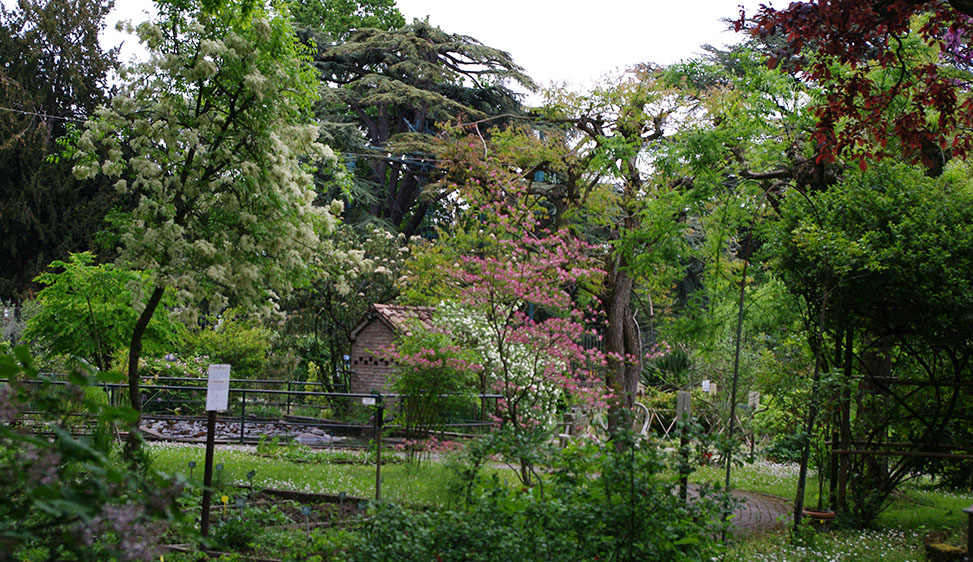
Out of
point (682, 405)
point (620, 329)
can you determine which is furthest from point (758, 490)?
point (682, 405)

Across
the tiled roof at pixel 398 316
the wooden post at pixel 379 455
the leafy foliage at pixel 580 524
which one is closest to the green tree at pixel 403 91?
the tiled roof at pixel 398 316

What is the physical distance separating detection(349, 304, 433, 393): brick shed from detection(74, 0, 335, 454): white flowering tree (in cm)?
838

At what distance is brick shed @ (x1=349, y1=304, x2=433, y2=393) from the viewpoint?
16.0m

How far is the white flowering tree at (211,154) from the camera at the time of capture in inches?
272

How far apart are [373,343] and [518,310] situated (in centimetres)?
565

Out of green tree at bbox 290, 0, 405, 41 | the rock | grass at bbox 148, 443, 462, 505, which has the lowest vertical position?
the rock

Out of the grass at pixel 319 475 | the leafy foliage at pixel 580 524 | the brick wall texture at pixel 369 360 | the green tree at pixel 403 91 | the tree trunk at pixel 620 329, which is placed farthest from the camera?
the green tree at pixel 403 91

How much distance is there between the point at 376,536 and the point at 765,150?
758 cm

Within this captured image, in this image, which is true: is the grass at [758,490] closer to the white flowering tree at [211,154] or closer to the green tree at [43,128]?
the white flowering tree at [211,154]

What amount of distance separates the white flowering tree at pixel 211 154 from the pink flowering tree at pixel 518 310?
8.13 feet

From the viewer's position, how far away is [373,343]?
1666cm

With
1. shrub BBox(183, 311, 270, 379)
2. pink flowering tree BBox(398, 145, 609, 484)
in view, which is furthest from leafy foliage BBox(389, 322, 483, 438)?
shrub BBox(183, 311, 270, 379)

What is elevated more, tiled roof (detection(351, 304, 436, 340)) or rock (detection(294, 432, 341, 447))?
tiled roof (detection(351, 304, 436, 340))

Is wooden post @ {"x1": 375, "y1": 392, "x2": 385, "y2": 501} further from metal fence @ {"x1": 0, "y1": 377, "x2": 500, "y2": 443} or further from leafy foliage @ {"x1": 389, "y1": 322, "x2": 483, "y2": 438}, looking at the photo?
metal fence @ {"x1": 0, "y1": 377, "x2": 500, "y2": 443}
